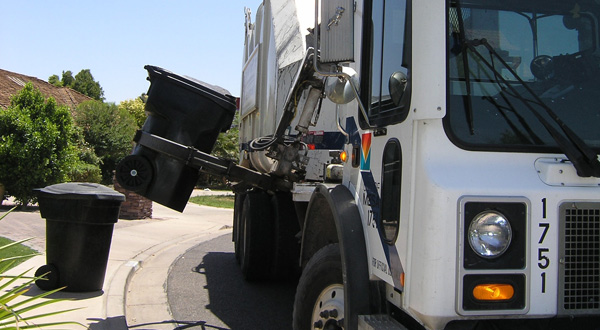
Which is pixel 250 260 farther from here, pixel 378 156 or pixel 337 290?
pixel 378 156

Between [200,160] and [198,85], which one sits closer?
[200,160]

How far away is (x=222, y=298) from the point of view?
727 centimetres

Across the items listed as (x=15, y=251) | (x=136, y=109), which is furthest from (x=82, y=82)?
(x=15, y=251)

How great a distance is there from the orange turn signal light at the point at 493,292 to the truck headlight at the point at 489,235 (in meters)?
0.14

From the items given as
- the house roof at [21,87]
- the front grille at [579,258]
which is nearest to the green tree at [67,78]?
the house roof at [21,87]

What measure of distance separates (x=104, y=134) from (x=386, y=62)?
28.7 metres

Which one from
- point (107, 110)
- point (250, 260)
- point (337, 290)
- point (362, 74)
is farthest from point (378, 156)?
point (107, 110)

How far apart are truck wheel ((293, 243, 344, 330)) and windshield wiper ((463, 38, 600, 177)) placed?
1443mm

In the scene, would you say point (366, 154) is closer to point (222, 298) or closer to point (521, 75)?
point (521, 75)

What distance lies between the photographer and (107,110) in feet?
104

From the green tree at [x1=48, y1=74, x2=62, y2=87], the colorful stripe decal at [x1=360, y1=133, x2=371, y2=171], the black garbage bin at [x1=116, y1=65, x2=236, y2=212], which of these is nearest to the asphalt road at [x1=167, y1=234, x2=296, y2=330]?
the black garbage bin at [x1=116, y1=65, x2=236, y2=212]

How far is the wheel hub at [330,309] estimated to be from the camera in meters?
3.49

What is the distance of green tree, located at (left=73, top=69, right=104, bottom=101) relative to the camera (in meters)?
65.1

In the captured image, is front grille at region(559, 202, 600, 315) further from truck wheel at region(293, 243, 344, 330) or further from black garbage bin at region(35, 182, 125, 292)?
black garbage bin at region(35, 182, 125, 292)
